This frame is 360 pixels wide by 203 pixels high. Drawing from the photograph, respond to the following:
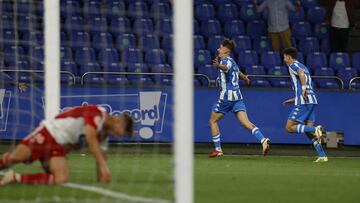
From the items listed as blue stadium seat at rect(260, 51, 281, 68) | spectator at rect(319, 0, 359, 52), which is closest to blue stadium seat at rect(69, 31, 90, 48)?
blue stadium seat at rect(260, 51, 281, 68)

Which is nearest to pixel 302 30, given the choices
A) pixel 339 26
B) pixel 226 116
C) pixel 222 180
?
pixel 339 26

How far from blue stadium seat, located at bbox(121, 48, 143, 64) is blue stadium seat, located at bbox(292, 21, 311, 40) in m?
6.24

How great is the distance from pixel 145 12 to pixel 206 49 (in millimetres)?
2831

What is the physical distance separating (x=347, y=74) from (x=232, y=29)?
309cm

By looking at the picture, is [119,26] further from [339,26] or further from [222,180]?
[222,180]

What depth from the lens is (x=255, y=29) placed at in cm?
2603

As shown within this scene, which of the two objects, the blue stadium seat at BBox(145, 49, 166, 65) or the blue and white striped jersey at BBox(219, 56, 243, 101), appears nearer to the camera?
the blue stadium seat at BBox(145, 49, 166, 65)

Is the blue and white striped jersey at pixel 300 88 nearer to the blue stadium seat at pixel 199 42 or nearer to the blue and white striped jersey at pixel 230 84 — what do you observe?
the blue and white striped jersey at pixel 230 84

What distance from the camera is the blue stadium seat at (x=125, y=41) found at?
19.4 metres

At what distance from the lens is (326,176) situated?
16.3 m

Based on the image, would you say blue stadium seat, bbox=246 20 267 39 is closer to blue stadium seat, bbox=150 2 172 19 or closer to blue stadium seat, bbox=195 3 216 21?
blue stadium seat, bbox=195 3 216 21

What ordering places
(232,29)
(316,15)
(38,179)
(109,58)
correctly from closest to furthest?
(38,179), (109,58), (232,29), (316,15)

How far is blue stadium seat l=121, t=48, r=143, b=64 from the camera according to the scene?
67.0 ft

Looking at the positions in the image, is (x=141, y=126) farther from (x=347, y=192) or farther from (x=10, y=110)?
(x=347, y=192)
